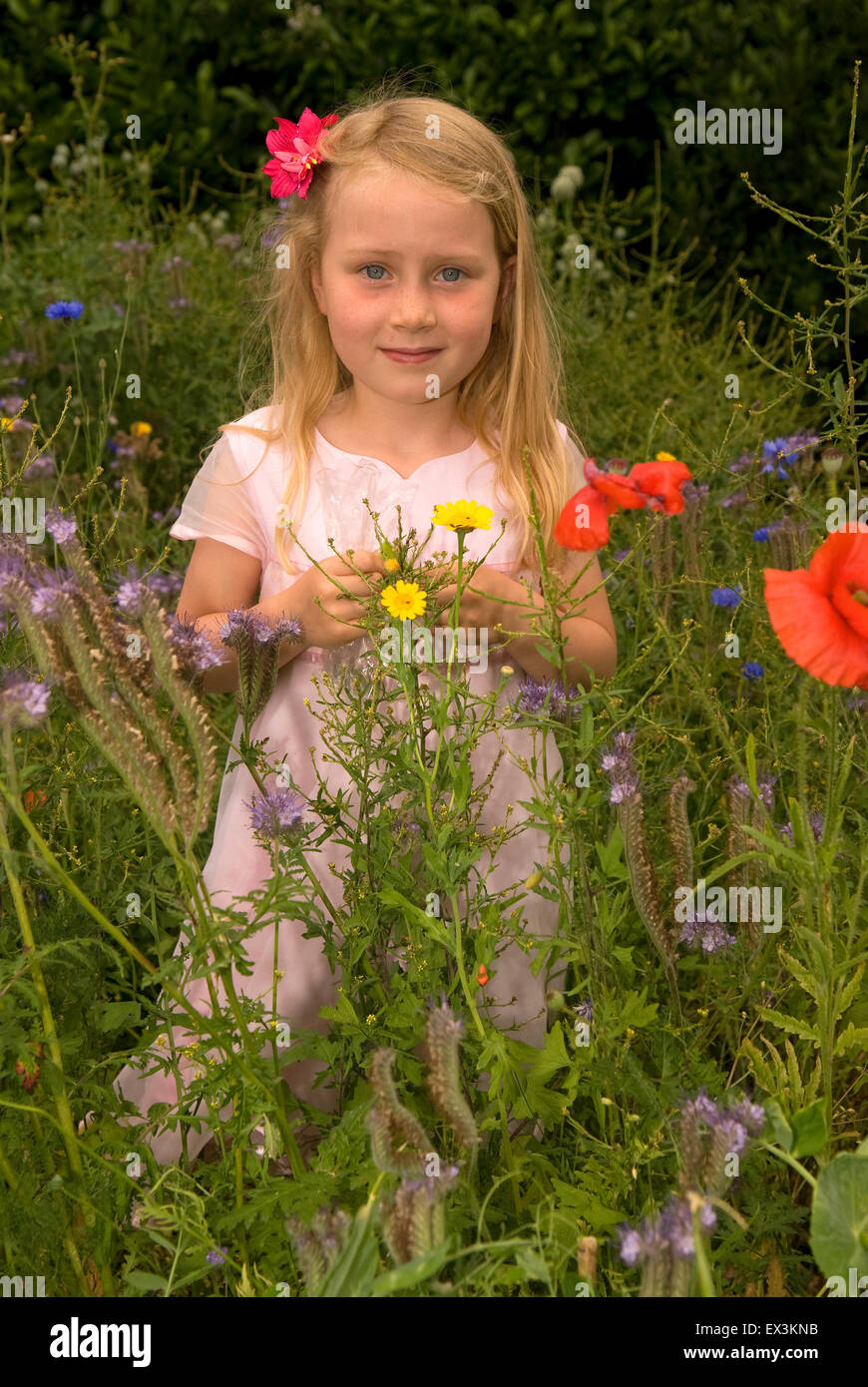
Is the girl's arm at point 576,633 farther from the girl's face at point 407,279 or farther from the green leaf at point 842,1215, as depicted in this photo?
the green leaf at point 842,1215

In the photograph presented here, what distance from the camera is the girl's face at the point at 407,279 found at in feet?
6.68

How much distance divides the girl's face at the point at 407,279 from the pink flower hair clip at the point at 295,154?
0.29ft

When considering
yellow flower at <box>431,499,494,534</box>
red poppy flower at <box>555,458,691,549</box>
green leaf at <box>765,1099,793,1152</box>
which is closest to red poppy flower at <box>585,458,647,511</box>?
red poppy flower at <box>555,458,691,549</box>

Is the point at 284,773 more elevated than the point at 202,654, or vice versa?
the point at 202,654

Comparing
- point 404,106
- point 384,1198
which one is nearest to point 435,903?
point 384,1198

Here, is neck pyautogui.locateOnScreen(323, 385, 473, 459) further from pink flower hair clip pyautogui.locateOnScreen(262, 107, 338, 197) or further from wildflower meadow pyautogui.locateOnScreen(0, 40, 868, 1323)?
pink flower hair clip pyautogui.locateOnScreen(262, 107, 338, 197)

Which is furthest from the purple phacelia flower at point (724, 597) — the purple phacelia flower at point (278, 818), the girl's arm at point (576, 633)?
the purple phacelia flower at point (278, 818)

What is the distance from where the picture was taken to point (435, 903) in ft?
5.53

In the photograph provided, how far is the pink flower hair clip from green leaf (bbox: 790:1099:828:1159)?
1.51 meters

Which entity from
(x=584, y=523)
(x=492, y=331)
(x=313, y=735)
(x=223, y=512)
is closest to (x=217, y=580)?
(x=223, y=512)

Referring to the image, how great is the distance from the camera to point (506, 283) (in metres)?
2.28

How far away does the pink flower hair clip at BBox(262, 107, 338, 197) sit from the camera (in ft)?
7.28
